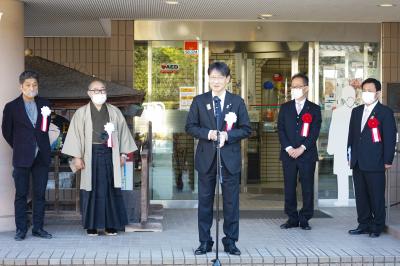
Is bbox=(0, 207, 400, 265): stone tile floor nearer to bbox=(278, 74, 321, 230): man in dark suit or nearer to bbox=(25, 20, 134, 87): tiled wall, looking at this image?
bbox=(278, 74, 321, 230): man in dark suit

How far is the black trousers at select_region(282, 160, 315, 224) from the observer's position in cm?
845

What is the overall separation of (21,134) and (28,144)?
5.6 inches

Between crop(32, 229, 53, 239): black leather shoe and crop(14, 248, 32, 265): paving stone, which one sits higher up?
crop(32, 229, 53, 239): black leather shoe

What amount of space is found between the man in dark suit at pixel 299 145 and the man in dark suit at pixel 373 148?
0.54 metres

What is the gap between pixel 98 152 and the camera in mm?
7879

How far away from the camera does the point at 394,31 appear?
34.1 ft

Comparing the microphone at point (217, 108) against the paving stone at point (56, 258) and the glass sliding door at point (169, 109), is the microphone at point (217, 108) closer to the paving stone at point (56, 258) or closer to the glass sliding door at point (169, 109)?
the paving stone at point (56, 258)

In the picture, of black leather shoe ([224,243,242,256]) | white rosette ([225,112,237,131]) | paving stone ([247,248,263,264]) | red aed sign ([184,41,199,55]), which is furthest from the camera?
red aed sign ([184,41,199,55])

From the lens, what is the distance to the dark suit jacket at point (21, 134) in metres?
7.57

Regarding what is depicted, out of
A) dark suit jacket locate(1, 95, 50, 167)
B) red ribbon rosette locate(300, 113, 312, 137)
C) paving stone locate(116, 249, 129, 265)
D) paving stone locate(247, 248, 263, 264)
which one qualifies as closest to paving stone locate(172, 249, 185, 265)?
paving stone locate(116, 249, 129, 265)

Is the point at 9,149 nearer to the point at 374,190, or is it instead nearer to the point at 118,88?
the point at 118,88

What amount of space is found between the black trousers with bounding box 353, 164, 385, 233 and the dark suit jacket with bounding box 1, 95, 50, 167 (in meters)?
3.46

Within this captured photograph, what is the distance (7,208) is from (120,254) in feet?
5.99

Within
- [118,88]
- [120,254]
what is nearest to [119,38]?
[118,88]
